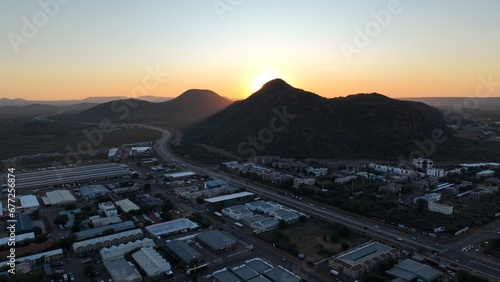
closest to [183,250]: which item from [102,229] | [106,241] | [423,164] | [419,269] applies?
[106,241]

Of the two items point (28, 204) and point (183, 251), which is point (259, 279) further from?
point (28, 204)

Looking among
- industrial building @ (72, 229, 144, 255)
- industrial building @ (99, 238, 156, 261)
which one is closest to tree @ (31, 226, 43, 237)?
industrial building @ (72, 229, 144, 255)

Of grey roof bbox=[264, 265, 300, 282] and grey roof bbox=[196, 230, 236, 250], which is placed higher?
grey roof bbox=[196, 230, 236, 250]

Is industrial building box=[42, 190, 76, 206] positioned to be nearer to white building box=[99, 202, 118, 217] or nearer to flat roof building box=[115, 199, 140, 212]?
white building box=[99, 202, 118, 217]

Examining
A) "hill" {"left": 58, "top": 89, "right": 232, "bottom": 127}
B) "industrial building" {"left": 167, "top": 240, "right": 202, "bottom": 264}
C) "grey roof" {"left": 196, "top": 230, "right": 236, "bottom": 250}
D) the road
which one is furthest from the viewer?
"hill" {"left": 58, "top": 89, "right": 232, "bottom": 127}

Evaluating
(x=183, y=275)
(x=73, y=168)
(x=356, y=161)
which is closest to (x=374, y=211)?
(x=183, y=275)

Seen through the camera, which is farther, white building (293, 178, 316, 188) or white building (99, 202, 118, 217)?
white building (293, 178, 316, 188)
